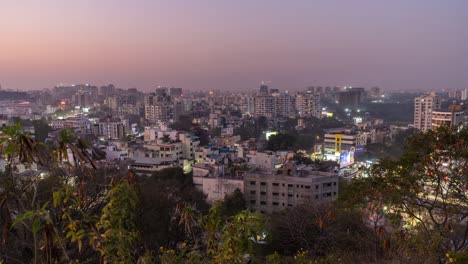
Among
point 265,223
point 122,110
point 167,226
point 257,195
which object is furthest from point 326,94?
point 265,223

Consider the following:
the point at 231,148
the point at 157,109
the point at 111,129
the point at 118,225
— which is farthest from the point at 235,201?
the point at 157,109

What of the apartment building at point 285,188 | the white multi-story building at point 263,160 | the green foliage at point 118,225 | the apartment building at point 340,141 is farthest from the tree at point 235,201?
the apartment building at point 340,141

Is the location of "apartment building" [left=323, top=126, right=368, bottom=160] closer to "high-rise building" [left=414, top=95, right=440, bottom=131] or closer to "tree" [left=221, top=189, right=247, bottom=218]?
"high-rise building" [left=414, top=95, right=440, bottom=131]

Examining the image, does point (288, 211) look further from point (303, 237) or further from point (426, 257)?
point (426, 257)

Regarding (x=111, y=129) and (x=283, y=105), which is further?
(x=283, y=105)

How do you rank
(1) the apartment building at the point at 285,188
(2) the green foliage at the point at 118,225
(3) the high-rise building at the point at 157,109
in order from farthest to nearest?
(3) the high-rise building at the point at 157,109
(1) the apartment building at the point at 285,188
(2) the green foliage at the point at 118,225

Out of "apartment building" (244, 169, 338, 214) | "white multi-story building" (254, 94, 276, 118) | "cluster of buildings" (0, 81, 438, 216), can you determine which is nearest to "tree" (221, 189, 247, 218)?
"apartment building" (244, 169, 338, 214)

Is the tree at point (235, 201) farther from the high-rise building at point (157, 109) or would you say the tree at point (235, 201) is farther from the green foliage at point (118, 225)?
the high-rise building at point (157, 109)

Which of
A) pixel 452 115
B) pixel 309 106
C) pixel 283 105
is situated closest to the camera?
pixel 452 115

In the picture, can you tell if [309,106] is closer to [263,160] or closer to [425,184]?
[263,160]
